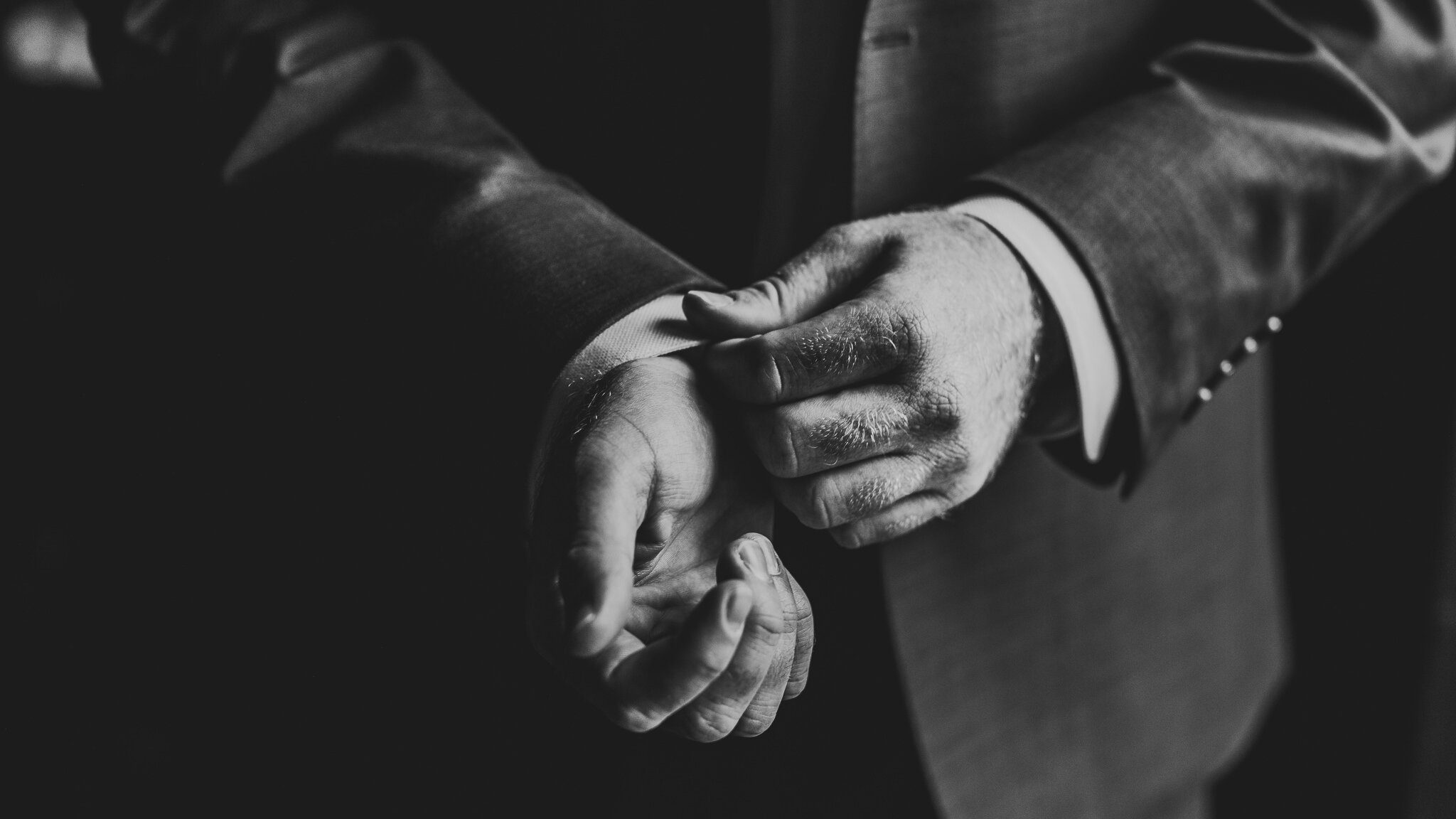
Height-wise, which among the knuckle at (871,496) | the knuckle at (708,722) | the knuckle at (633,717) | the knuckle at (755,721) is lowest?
the knuckle at (755,721)

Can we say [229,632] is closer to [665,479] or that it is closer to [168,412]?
[168,412]

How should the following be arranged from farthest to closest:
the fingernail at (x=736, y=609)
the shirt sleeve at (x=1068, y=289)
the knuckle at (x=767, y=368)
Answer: the shirt sleeve at (x=1068, y=289) < the knuckle at (x=767, y=368) < the fingernail at (x=736, y=609)

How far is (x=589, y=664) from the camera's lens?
14.9 inches

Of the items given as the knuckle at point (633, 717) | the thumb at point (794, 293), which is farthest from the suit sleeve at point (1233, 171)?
the knuckle at point (633, 717)

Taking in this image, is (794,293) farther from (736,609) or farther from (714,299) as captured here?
(736,609)

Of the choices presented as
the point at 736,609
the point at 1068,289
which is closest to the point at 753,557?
the point at 736,609

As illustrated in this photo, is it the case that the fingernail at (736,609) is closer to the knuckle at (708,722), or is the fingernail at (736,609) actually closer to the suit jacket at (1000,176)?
the knuckle at (708,722)

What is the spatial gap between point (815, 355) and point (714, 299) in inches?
2.3

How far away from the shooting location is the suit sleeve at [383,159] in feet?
1.76

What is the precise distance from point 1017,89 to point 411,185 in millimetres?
430

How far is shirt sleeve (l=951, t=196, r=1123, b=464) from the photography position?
58 cm

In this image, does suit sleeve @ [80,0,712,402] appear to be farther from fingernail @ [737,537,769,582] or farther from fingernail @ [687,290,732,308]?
fingernail @ [737,537,769,582]

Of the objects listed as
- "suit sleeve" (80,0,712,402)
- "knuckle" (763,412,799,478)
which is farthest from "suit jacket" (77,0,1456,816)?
"knuckle" (763,412,799,478)

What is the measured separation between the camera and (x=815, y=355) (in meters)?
0.46
